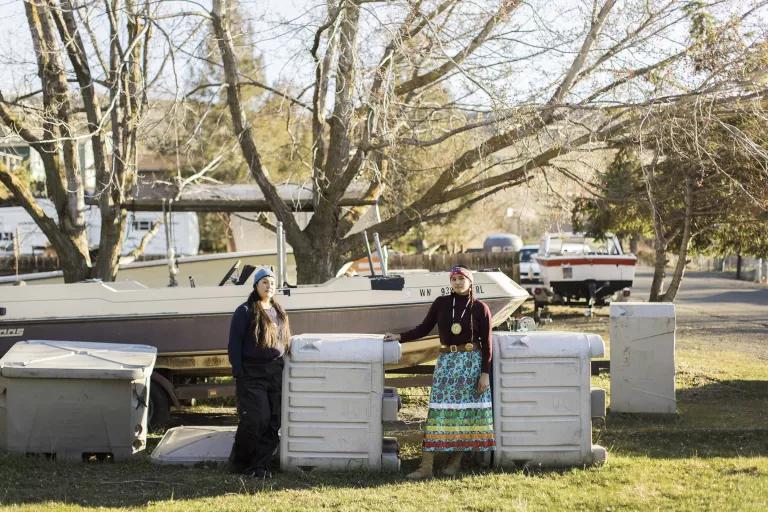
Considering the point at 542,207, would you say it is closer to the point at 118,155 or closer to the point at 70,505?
the point at 118,155

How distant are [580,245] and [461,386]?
16788 millimetres

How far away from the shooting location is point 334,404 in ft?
23.3

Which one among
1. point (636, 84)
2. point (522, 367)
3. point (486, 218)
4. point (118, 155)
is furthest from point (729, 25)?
point (486, 218)

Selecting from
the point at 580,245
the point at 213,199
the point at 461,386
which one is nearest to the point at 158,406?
the point at 461,386

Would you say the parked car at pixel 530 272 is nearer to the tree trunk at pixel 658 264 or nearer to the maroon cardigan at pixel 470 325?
the tree trunk at pixel 658 264

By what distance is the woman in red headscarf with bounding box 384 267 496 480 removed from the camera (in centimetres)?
702

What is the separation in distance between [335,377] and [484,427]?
1155 mm

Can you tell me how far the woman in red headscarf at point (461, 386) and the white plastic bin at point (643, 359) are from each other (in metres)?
3.17

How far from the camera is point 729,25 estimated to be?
11375 mm

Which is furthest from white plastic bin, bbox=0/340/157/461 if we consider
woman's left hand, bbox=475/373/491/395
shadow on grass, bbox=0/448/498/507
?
woman's left hand, bbox=475/373/491/395

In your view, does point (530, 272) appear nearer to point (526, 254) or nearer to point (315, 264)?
point (526, 254)

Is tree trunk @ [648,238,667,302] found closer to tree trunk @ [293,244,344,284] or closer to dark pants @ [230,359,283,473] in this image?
tree trunk @ [293,244,344,284]

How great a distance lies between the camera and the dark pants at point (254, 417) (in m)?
7.13

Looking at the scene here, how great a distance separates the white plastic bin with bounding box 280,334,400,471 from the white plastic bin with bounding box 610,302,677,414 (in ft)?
11.6
